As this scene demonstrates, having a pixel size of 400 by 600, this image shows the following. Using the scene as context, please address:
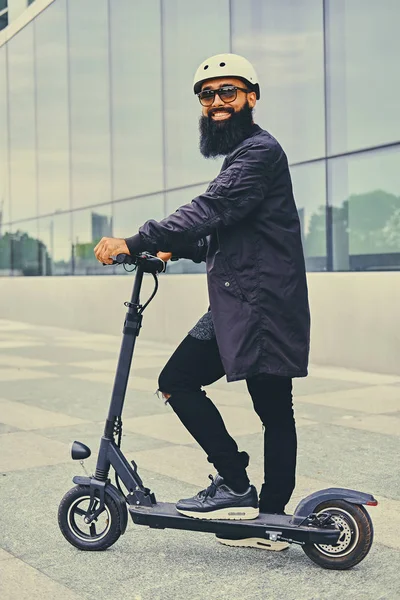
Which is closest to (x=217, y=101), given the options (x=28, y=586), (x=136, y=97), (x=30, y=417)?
(x=28, y=586)

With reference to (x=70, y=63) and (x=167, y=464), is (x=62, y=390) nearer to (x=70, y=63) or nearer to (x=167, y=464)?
(x=167, y=464)

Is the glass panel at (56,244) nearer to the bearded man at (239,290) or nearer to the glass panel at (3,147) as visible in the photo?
the glass panel at (3,147)

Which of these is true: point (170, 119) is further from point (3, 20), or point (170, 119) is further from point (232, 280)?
point (232, 280)

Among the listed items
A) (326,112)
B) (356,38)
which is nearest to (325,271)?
(326,112)

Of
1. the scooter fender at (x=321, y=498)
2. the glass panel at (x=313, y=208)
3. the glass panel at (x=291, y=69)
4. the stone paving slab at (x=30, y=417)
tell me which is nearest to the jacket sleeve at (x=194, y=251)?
the scooter fender at (x=321, y=498)

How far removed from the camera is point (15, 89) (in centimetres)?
2316

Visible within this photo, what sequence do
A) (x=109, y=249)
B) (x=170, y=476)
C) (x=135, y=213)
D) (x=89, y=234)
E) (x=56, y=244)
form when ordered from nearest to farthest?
1. (x=109, y=249)
2. (x=170, y=476)
3. (x=135, y=213)
4. (x=89, y=234)
5. (x=56, y=244)

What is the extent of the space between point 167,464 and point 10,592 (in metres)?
2.24

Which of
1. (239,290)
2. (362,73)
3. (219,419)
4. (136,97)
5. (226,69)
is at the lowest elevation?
(219,419)

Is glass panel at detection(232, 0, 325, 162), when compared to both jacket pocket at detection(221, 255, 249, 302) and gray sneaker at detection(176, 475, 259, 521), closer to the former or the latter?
jacket pocket at detection(221, 255, 249, 302)

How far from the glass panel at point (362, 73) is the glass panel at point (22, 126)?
1247cm

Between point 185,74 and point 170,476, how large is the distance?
36.6 feet

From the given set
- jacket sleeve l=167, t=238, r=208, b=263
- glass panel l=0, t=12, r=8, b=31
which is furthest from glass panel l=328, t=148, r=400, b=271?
glass panel l=0, t=12, r=8, b=31

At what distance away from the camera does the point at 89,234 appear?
19.1 meters
